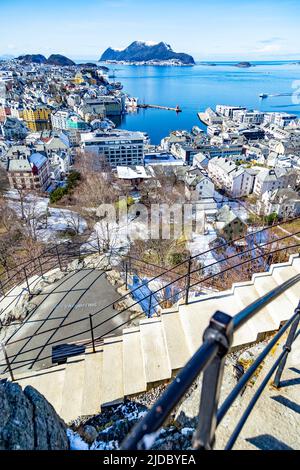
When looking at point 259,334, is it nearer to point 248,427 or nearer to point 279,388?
point 279,388

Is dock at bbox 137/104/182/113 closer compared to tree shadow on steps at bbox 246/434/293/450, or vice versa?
tree shadow on steps at bbox 246/434/293/450

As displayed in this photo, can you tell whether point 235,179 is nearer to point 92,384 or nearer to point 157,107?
point 92,384

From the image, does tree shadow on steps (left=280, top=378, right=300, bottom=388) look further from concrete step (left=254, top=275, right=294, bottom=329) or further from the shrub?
the shrub

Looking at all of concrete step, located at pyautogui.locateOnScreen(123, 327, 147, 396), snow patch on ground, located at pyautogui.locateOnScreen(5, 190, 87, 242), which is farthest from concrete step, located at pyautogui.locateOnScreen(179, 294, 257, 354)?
snow patch on ground, located at pyautogui.locateOnScreen(5, 190, 87, 242)

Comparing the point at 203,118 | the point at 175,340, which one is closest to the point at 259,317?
the point at 175,340

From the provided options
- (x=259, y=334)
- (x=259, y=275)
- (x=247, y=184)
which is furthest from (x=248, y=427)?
(x=247, y=184)
